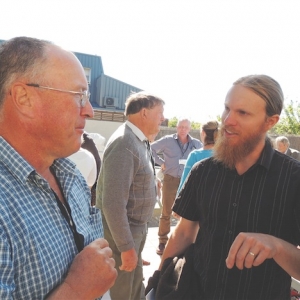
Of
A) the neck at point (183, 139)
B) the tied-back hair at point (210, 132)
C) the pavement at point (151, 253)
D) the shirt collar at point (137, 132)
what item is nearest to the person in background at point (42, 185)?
the shirt collar at point (137, 132)

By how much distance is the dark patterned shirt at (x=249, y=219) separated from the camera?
151 centimetres

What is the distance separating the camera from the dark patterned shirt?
1.51 meters

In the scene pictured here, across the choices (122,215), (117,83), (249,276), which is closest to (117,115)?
(117,83)

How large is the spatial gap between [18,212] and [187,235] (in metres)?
1.17

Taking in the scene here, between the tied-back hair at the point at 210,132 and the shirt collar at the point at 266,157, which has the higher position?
the shirt collar at the point at 266,157

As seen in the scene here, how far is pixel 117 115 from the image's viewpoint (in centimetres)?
1587

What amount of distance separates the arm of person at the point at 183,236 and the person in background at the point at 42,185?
0.71m

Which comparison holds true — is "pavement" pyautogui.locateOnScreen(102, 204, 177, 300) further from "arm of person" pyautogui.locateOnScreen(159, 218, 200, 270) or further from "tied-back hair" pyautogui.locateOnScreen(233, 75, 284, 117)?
"tied-back hair" pyautogui.locateOnScreen(233, 75, 284, 117)

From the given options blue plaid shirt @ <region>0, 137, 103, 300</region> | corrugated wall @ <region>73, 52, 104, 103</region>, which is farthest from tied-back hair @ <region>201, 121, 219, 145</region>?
corrugated wall @ <region>73, 52, 104, 103</region>

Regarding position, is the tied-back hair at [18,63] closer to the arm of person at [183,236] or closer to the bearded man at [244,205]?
the bearded man at [244,205]

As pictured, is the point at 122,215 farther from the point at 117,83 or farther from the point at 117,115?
the point at 117,83

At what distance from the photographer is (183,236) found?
6.14 ft

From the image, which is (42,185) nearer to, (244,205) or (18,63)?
(18,63)

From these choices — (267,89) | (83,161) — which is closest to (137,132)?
(83,161)
